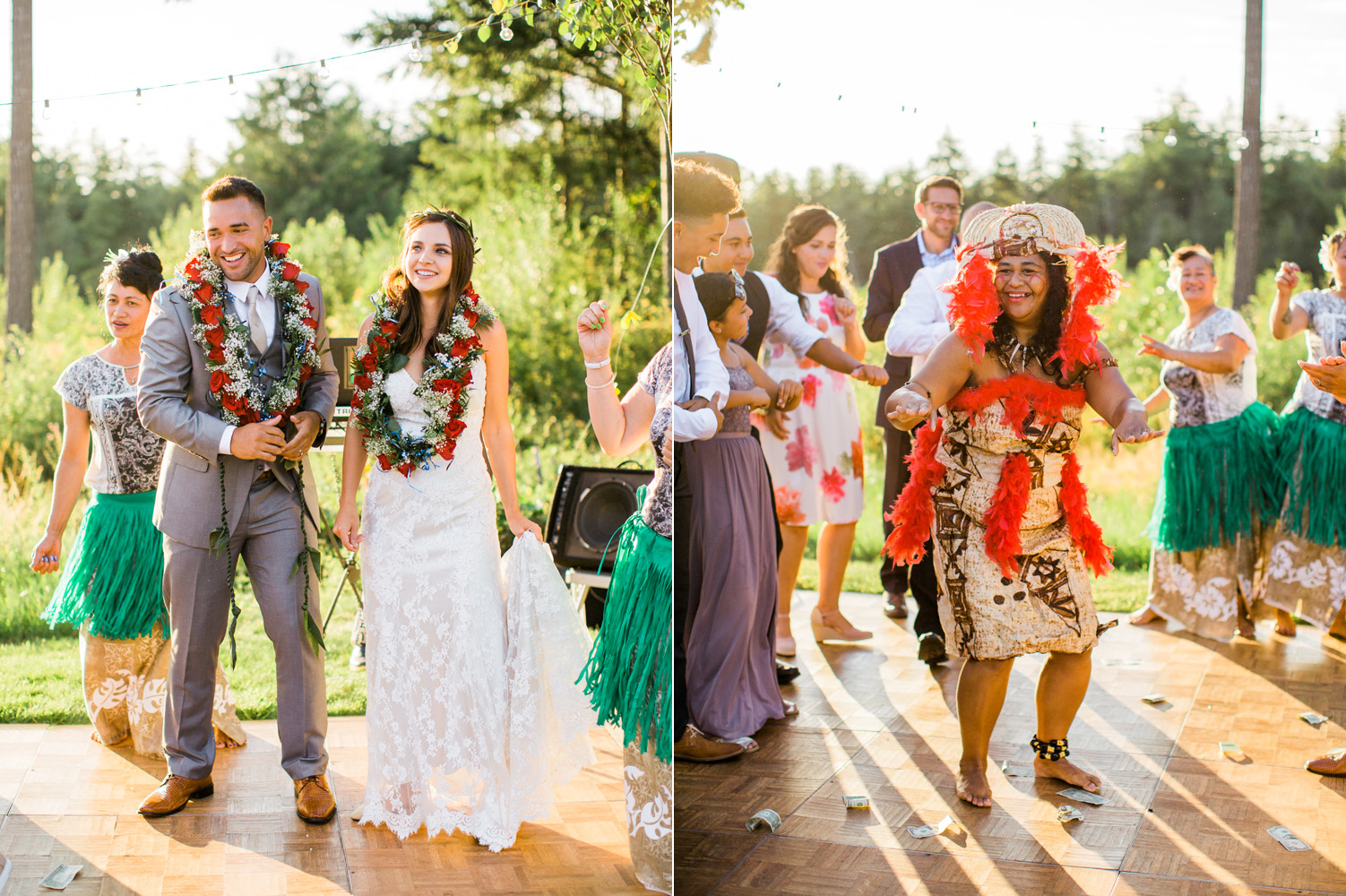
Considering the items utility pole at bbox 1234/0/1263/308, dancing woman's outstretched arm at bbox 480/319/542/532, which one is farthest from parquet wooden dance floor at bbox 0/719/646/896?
utility pole at bbox 1234/0/1263/308

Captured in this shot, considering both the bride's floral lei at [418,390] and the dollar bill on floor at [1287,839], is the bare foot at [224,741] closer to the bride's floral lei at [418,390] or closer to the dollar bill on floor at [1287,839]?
the bride's floral lei at [418,390]

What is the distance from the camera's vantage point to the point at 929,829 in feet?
8.36

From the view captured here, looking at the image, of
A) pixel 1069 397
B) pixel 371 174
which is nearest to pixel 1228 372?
pixel 1069 397

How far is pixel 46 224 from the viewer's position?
4141mm

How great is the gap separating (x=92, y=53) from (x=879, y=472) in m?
3.15

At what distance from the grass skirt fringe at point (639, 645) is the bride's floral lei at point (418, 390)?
0.57m

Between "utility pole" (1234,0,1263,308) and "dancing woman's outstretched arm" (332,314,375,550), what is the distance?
8.00 feet

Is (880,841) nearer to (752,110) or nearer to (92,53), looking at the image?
(752,110)

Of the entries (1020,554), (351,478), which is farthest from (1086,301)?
(351,478)

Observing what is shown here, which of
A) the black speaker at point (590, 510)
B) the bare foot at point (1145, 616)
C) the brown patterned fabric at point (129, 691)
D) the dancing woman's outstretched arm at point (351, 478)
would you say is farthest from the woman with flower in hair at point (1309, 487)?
the brown patterned fabric at point (129, 691)

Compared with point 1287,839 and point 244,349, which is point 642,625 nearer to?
point 244,349

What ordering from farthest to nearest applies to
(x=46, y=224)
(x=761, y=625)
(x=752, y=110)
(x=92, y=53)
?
(x=46, y=224) → (x=92, y=53) → (x=761, y=625) → (x=752, y=110)

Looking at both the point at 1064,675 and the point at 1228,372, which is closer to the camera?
the point at 1064,675

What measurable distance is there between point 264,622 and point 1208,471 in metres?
3.33
